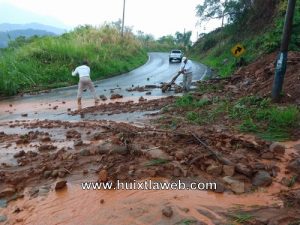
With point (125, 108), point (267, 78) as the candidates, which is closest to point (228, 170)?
point (125, 108)

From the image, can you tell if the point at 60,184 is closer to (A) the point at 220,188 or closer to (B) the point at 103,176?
(B) the point at 103,176

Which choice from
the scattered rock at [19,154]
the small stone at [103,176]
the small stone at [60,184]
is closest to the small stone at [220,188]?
the small stone at [103,176]

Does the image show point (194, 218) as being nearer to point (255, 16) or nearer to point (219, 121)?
point (219, 121)

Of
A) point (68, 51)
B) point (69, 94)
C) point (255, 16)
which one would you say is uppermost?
point (255, 16)

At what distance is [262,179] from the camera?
5.62 m

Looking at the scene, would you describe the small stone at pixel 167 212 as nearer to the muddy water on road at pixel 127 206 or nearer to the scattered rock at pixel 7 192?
the muddy water on road at pixel 127 206

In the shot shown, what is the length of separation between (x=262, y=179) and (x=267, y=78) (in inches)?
321

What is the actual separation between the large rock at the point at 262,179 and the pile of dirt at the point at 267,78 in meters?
4.55

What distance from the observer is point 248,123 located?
8.28m

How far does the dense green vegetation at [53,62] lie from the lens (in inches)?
756

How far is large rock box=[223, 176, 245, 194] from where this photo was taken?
5.39 metres

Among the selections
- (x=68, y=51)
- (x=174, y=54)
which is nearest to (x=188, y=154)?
(x=68, y=51)

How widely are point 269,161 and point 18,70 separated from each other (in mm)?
16261

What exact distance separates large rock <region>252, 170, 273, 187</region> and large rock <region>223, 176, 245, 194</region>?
212mm
